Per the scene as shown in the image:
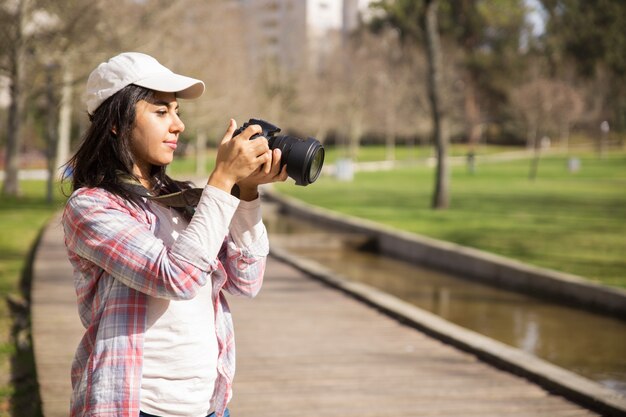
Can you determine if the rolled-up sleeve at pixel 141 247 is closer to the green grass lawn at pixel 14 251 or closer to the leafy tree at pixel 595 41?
the green grass lawn at pixel 14 251

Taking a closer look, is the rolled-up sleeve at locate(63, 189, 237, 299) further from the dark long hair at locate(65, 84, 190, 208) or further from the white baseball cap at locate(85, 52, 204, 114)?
the white baseball cap at locate(85, 52, 204, 114)

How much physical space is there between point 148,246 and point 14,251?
11.0m

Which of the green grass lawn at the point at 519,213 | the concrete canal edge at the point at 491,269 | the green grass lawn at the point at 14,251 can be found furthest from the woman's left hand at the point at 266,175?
the green grass lawn at the point at 519,213

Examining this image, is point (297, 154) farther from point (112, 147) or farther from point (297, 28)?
point (297, 28)

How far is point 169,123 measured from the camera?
2354 mm

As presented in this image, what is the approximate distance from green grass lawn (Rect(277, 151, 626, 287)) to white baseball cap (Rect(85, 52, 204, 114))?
865 cm

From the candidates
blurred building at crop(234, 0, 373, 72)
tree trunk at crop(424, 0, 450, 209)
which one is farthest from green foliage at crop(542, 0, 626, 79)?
tree trunk at crop(424, 0, 450, 209)

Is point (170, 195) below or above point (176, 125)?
below

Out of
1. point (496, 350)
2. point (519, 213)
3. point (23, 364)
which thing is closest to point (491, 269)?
point (496, 350)

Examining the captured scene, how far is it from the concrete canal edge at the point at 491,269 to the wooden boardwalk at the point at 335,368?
8.93 ft

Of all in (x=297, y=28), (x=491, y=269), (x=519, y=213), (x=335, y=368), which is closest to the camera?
(x=335, y=368)

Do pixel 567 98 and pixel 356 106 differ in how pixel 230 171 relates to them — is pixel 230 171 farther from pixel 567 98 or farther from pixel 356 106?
pixel 356 106

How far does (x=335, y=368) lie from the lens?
5980mm

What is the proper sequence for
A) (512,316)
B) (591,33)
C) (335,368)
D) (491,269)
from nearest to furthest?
(335,368) < (512,316) < (491,269) < (591,33)
